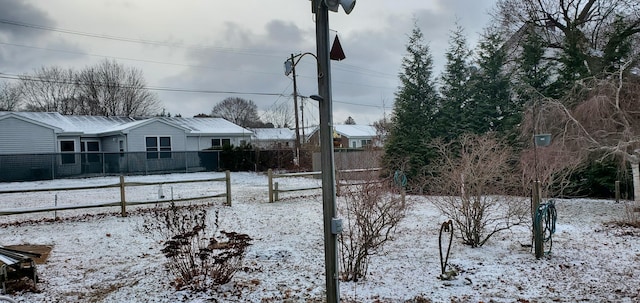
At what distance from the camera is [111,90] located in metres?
36.4

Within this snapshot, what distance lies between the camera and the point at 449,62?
15.9 meters

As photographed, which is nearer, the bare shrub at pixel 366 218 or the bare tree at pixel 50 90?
the bare shrub at pixel 366 218

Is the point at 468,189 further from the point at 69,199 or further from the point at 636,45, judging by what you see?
the point at 69,199

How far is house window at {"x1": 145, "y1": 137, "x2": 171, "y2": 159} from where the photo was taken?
70.1 ft

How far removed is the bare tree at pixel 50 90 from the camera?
33.9 m

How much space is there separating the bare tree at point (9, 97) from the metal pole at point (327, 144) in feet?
130

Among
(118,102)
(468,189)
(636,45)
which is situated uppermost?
(118,102)

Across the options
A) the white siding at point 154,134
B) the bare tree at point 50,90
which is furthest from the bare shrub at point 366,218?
the bare tree at point 50,90

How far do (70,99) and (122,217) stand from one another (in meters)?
33.1

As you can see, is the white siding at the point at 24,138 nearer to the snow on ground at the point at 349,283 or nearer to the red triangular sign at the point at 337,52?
the snow on ground at the point at 349,283

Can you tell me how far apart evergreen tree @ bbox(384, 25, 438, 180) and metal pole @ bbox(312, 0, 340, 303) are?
12256 millimetres

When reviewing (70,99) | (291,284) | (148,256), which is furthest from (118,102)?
(291,284)

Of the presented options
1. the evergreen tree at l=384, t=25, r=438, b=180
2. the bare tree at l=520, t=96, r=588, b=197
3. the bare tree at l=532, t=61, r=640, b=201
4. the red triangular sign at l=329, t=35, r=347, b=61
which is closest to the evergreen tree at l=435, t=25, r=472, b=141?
the evergreen tree at l=384, t=25, r=438, b=180

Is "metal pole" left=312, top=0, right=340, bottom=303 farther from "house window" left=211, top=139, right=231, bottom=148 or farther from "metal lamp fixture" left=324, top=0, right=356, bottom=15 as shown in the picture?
"house window" left=211, top=139, right=231, bottom=148
